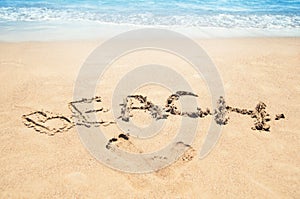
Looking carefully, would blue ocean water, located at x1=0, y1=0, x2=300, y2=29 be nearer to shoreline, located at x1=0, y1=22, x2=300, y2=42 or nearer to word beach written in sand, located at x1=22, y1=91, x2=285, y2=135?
shoreline, located at x1=0, y1=22, x2=300, y2=42

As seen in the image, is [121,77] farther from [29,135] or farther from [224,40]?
[224,40]

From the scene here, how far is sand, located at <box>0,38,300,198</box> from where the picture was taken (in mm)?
2584

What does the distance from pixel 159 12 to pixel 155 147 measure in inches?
344

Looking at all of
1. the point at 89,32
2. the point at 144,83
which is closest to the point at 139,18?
the point at 89,32

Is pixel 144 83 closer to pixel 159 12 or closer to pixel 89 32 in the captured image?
pixel 89 32

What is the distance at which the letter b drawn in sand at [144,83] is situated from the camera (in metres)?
2.96

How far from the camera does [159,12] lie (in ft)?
36.2

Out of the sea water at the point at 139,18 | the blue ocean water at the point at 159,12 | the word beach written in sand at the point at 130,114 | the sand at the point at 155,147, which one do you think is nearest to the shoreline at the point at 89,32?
the sea water at the point at 139,18

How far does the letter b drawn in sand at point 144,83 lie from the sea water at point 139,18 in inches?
46.9

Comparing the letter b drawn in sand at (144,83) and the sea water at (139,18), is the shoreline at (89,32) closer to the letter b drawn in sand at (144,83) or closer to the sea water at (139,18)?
the sea water at (139,18)

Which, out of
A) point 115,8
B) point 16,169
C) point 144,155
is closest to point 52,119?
point 16,169

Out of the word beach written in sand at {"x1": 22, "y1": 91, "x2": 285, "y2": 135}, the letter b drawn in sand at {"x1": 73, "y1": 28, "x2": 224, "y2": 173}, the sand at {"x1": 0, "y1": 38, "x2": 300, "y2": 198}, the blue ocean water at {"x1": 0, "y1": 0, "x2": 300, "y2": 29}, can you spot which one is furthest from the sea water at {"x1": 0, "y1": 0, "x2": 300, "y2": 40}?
the word beach written in sand at {"x1": 22, "y1": 91, "x2": 285, "y2": 135}

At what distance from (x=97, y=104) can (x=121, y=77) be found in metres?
0.94

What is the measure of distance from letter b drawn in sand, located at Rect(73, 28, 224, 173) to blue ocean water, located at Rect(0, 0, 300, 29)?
6.57 ft
